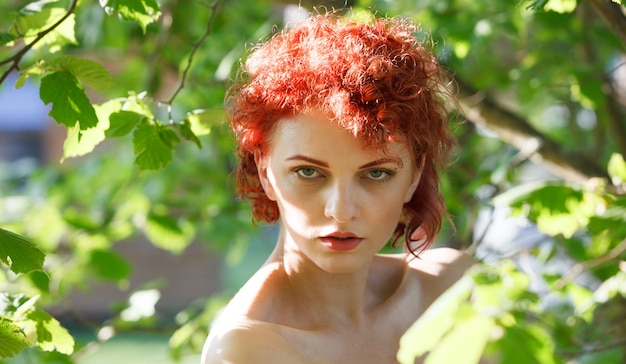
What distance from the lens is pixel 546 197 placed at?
1907 millimetres

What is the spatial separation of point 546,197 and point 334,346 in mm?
661

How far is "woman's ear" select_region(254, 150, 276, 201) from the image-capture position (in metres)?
1.50

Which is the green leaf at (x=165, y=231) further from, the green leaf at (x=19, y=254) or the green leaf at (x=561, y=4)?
the green leaf at (x=561, y=4)

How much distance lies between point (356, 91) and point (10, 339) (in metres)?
0.61

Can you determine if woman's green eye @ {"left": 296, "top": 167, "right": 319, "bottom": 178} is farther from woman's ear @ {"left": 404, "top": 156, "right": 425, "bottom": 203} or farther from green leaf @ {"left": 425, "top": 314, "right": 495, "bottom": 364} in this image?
green leaf @ {"left": 425, "top": 314, "right": 495, "bottom": 364}

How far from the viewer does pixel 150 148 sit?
1.62 meters

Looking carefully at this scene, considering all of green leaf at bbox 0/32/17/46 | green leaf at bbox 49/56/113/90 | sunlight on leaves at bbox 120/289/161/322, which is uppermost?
green leaf at bbox 0/32/17/46

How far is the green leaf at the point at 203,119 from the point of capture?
5.76ft

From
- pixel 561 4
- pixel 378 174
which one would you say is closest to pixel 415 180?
pixel 378 174

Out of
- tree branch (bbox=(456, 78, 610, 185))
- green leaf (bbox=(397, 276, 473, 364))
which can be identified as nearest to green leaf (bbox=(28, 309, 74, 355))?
green leaf (bbox=(397, 276, 473, 364))

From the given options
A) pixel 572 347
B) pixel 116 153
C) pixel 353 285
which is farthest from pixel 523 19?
pixel 116 153

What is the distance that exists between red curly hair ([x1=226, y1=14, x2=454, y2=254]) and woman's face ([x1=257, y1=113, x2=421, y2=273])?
2 cm

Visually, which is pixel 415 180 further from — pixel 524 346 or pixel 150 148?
pixel 524 346

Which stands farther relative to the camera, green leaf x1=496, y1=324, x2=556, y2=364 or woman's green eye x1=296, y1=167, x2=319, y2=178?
woman's green eye x1=296, y1=167, x2=319, y2=178
